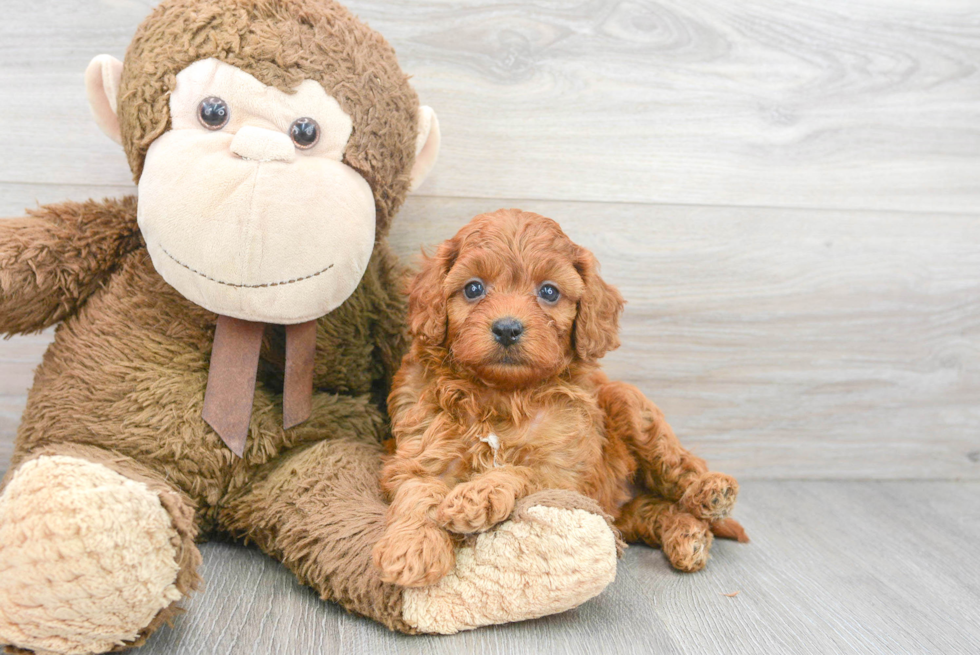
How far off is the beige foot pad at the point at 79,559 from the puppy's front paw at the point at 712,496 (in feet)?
2.87

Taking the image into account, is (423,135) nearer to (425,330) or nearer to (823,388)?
(425,330)

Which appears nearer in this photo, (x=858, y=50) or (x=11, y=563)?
(x=11, y=563)

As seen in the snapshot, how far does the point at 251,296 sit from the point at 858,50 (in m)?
1.49

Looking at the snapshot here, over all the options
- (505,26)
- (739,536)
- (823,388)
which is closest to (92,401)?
(505,26)

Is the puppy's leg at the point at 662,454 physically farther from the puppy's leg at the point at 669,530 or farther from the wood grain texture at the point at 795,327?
the wood grain texture at the point at 795,327

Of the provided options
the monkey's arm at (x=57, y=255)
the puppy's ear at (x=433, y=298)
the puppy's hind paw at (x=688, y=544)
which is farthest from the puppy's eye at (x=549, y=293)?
the monkey's arm at (x=57, y=255)

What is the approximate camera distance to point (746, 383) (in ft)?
6.18

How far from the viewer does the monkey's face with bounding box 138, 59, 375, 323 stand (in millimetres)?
1168

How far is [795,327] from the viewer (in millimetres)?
1871

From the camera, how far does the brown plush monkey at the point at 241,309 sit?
109cm

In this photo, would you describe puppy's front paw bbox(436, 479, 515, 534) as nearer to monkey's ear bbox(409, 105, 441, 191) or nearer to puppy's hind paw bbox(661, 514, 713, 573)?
puppy's hind paw bbox(661, 514, 713, 573)

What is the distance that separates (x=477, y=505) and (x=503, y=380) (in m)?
0.22

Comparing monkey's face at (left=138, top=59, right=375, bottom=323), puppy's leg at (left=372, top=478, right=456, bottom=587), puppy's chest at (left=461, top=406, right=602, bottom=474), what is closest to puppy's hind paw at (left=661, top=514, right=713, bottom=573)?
puppy's chest at (left=461, top=406, right=602, bottom=474)

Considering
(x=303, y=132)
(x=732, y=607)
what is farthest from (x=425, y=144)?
(x=732, y=607)
